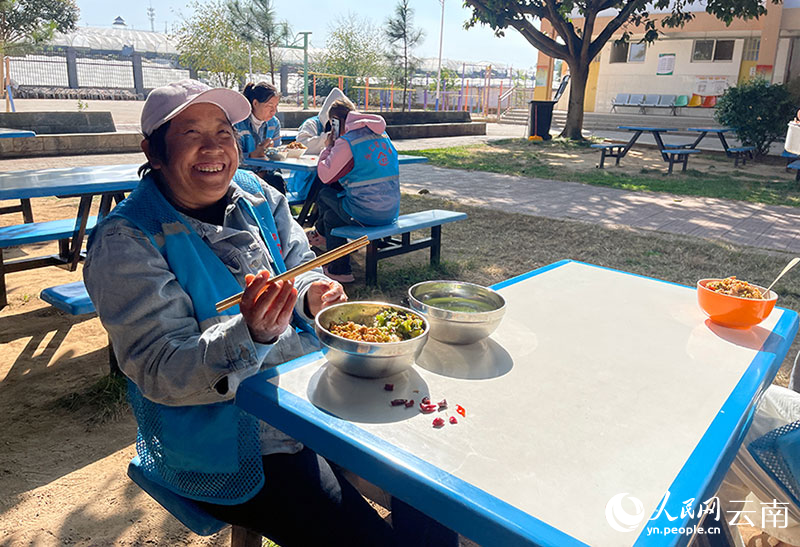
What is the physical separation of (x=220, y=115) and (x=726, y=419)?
4.77ft

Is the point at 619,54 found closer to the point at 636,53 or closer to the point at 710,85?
the point at 636,53

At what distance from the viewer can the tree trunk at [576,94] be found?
15.9 m

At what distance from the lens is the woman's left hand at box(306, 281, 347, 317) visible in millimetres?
1665

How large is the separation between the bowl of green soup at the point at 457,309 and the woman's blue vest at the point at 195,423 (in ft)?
1.58

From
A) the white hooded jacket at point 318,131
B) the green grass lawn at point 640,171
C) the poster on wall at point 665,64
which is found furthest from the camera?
the poster on wall at point 665,64

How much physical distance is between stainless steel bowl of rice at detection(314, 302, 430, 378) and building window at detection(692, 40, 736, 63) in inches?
985

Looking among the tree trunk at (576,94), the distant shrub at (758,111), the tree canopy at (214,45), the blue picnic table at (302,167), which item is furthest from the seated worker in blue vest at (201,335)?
the tree canopy at (214,45)

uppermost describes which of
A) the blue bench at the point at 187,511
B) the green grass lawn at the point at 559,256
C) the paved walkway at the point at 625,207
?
the blue bench at the point at 187,511

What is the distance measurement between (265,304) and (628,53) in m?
26.5

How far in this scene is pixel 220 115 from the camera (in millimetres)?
1704

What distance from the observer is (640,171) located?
11.4 m

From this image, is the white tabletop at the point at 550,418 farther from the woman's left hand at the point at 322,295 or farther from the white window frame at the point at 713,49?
the white window frame at the point at 713,49

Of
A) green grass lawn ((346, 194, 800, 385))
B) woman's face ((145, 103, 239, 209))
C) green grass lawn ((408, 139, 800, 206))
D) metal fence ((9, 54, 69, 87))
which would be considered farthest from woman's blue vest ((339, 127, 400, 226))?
metal fence ((9, 54, 69, 87))

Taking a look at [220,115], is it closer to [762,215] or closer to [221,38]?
[762,215]
